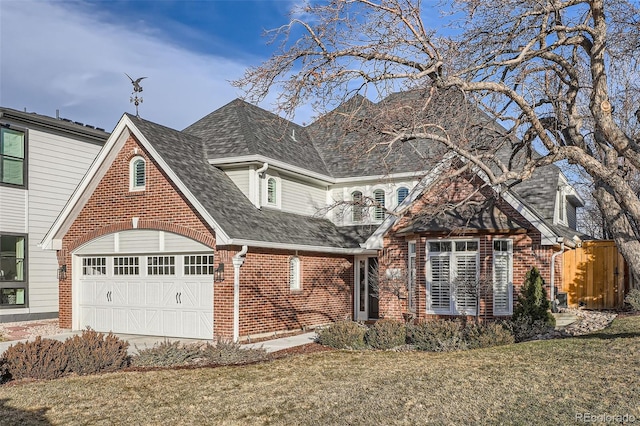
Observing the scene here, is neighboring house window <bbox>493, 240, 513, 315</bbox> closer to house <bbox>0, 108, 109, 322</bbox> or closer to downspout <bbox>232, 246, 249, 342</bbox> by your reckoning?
downspout <bbox>232, 246, 249, 342</bbox>

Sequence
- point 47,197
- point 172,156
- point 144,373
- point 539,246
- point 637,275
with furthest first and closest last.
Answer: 1. point 47,197
2. point 172,156
3. point 539,246
4. point 144,373
5. point 637,275

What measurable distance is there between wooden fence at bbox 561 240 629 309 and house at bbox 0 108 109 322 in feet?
60.5

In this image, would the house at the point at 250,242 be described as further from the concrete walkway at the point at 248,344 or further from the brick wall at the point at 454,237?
the concrete walkway at the point at 248,344

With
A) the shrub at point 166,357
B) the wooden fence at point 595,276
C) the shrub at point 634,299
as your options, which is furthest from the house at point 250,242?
the wooden fence at point 595,276

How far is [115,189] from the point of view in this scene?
1812cm

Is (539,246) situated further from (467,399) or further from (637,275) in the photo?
(467,399)

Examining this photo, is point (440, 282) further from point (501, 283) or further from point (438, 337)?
point (438, 337)

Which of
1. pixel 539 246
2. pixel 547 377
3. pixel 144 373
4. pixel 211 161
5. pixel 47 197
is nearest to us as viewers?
pixel 547 377

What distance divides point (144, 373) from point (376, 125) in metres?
6.12

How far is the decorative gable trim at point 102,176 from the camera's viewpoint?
16.2 metres

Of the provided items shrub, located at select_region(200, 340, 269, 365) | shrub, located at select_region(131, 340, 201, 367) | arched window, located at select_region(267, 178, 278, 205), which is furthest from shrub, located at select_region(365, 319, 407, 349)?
arched window, located at select_region(267, 178, 278, 205)

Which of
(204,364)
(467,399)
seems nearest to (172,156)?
(204,364)

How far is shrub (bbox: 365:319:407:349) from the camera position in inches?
554

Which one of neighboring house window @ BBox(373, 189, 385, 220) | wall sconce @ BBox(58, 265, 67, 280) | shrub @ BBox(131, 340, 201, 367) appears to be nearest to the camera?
shrub @ BBox(131, 340, 201, 367)
